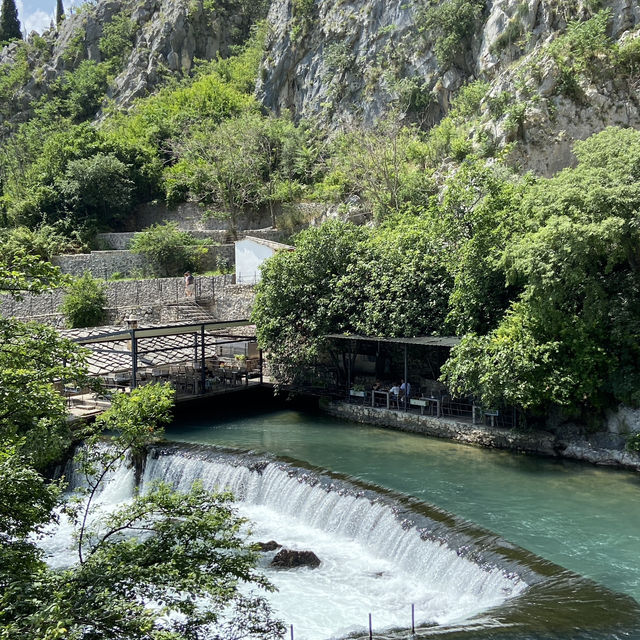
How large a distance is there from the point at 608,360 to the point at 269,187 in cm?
3363

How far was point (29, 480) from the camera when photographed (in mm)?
7988

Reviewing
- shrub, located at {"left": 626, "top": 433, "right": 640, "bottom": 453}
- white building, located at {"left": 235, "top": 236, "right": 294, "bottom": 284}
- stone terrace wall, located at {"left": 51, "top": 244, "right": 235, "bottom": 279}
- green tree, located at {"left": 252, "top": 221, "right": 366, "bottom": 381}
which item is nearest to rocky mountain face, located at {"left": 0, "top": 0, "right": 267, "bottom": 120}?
stone terrace wall, located at {"left": 51, "top": 244, "right": 235, "bottom": 279}

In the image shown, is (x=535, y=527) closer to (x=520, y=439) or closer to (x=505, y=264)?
(x=520, y=439)

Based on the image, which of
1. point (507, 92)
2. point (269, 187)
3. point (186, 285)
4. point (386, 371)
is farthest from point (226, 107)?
A: point (386, 371)

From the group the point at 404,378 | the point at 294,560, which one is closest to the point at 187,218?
the point at 404,378

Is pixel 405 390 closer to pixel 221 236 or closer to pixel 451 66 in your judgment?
pixel 221 236

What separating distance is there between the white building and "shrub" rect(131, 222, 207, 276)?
4.89 metres

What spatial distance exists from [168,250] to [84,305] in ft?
25.0

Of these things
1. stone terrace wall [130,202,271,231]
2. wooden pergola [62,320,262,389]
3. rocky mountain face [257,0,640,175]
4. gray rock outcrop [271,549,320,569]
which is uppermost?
rocky mountain face [257,0,640,175]

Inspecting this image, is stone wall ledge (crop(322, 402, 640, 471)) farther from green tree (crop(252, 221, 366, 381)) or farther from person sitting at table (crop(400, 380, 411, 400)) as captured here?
green tree (crop(252, 221, 366, 381))

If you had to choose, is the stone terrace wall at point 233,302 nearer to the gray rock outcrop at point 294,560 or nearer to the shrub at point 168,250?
the shrub at point 168,250

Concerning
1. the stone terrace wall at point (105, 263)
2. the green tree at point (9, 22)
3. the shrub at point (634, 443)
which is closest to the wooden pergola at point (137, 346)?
the stone terrace wall at point (105, 263)

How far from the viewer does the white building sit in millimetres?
38250

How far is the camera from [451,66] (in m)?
47.0
